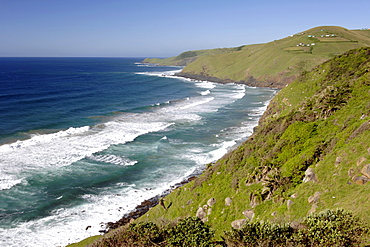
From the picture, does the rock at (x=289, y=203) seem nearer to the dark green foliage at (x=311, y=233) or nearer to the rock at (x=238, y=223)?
the dark green foliage at (x=311, y=233)

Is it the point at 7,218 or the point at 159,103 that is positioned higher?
the point at 159,103

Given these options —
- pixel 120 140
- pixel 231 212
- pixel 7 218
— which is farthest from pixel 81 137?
pixel 231 212

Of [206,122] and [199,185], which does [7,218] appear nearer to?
[199,185]

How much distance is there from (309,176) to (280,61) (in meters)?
116

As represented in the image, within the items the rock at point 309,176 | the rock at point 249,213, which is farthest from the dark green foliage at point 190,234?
the rock at point 309,176

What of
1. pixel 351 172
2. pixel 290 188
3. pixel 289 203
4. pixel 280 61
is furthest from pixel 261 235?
pixel 280 61

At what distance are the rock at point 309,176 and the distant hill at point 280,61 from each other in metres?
97.7

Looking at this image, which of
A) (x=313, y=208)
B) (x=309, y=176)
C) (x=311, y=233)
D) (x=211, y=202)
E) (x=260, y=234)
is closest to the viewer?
(x=311, y=233)

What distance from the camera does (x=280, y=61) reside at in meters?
123

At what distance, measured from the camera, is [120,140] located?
4538 cm

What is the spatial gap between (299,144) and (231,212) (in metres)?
7.69

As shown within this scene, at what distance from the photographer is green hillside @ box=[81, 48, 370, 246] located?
13586 millimetres

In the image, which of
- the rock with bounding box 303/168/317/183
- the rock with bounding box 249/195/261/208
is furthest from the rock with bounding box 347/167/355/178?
the rock with bounding box 249/195/261/208

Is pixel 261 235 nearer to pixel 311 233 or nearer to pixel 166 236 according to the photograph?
pixel 311 233
